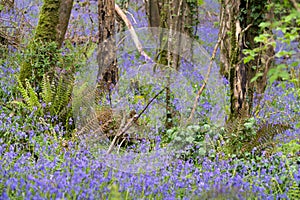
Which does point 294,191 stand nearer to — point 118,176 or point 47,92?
point 118,176

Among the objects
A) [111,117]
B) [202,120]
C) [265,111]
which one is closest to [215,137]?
[202,120]

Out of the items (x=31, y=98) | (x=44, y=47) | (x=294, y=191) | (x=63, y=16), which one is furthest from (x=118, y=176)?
(x=63, y=16)

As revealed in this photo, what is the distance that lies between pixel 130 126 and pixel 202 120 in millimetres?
902

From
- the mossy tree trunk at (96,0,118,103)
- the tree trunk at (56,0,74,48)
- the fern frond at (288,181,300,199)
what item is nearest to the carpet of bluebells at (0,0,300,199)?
the fern frond at (288,181,300,199)

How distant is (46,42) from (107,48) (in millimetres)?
824

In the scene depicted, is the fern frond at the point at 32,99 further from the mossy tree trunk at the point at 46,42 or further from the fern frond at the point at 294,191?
the fern frond at the point at 294,191

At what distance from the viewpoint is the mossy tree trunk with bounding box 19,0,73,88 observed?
5719 mm

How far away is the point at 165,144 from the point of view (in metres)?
4.95

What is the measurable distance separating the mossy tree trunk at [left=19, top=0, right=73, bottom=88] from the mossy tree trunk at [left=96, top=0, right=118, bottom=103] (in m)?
0.47

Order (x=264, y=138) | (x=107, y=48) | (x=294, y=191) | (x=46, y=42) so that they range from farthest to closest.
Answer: (x=107, y=48) → (x=46, y=42) → (x=264, y=138) → (x=294, y=191)

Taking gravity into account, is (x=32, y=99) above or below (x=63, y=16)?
below

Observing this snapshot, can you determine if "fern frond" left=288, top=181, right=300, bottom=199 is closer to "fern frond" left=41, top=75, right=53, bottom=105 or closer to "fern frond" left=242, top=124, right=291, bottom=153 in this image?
"fern frond" left=242, top=124, right=291, bottom=153

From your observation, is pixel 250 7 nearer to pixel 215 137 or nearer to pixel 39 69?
pixel 215 137

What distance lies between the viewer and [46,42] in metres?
5.74
